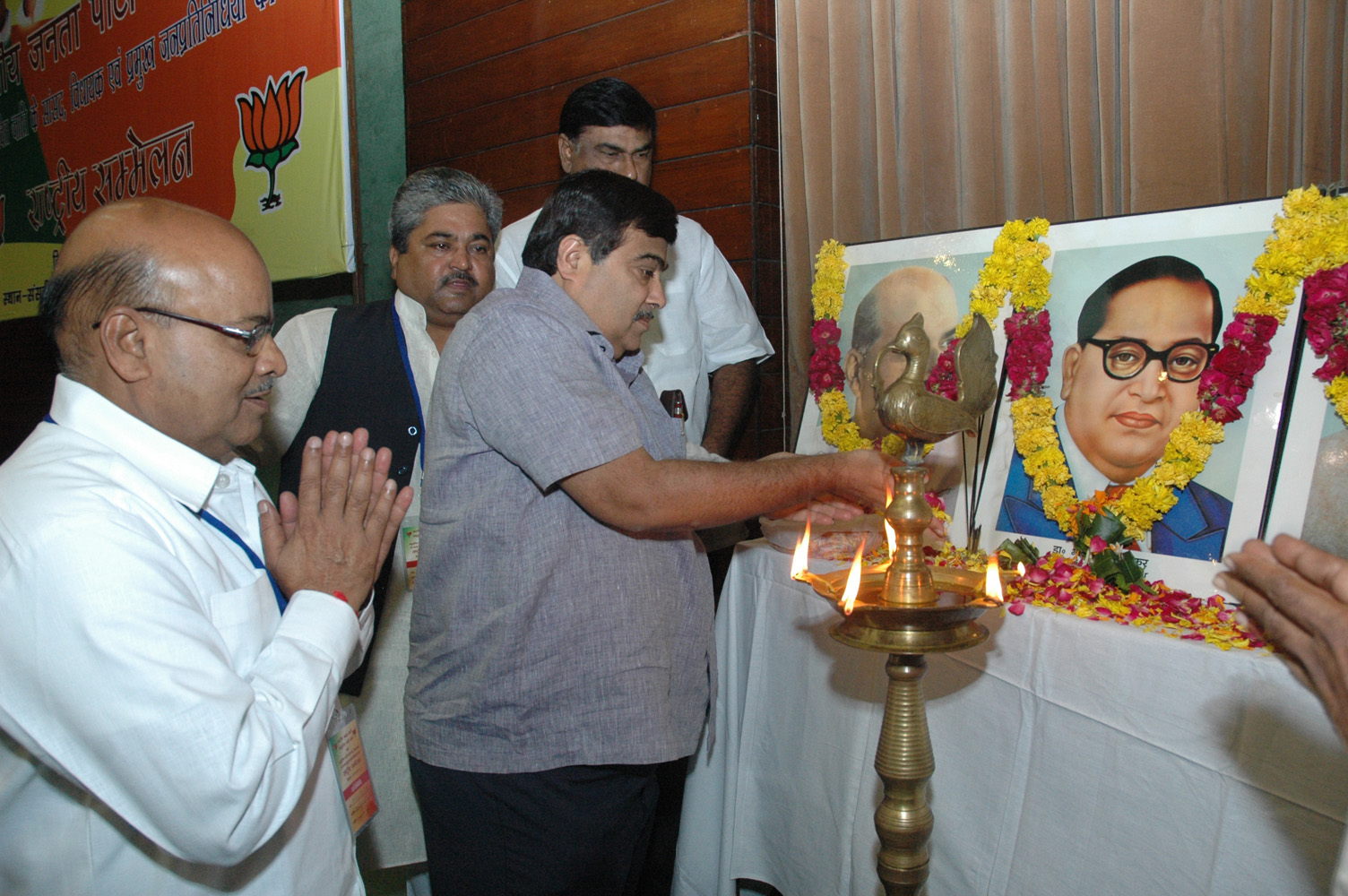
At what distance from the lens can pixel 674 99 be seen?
3666 millimetres

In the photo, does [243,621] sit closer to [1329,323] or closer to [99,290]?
[99,290]

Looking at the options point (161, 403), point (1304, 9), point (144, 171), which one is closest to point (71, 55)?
point (144, 171)

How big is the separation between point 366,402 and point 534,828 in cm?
131

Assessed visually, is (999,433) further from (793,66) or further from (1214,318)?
(793,66)

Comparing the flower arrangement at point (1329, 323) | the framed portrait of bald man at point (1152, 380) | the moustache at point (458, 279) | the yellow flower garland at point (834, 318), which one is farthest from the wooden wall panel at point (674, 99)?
the flower arrangement at point (1329, 323)

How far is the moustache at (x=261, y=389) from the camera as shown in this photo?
131cm

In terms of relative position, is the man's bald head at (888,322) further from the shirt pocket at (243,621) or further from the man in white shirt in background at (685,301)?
the shirt pocket at (243,621)

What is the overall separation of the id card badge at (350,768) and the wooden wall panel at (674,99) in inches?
89.9

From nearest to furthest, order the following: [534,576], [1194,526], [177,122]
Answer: [534,576] < [1194,526] < [177,122]

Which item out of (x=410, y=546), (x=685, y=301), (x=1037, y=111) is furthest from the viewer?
(x=685, y=301)

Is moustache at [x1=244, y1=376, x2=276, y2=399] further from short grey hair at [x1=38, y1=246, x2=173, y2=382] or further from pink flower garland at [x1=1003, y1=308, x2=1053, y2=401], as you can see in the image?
pink flower garland at [x1=1003, y1=308, x2=1053, y2=401]

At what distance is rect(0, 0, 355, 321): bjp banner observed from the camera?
168 inches

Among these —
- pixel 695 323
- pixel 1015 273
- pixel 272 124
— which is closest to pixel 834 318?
pixel 1015 273

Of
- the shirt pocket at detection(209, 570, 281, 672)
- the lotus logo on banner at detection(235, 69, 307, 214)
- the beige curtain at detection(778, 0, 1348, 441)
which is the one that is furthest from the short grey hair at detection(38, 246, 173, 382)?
the lotus logo on banner at detection(235, 69, 307, 214)
